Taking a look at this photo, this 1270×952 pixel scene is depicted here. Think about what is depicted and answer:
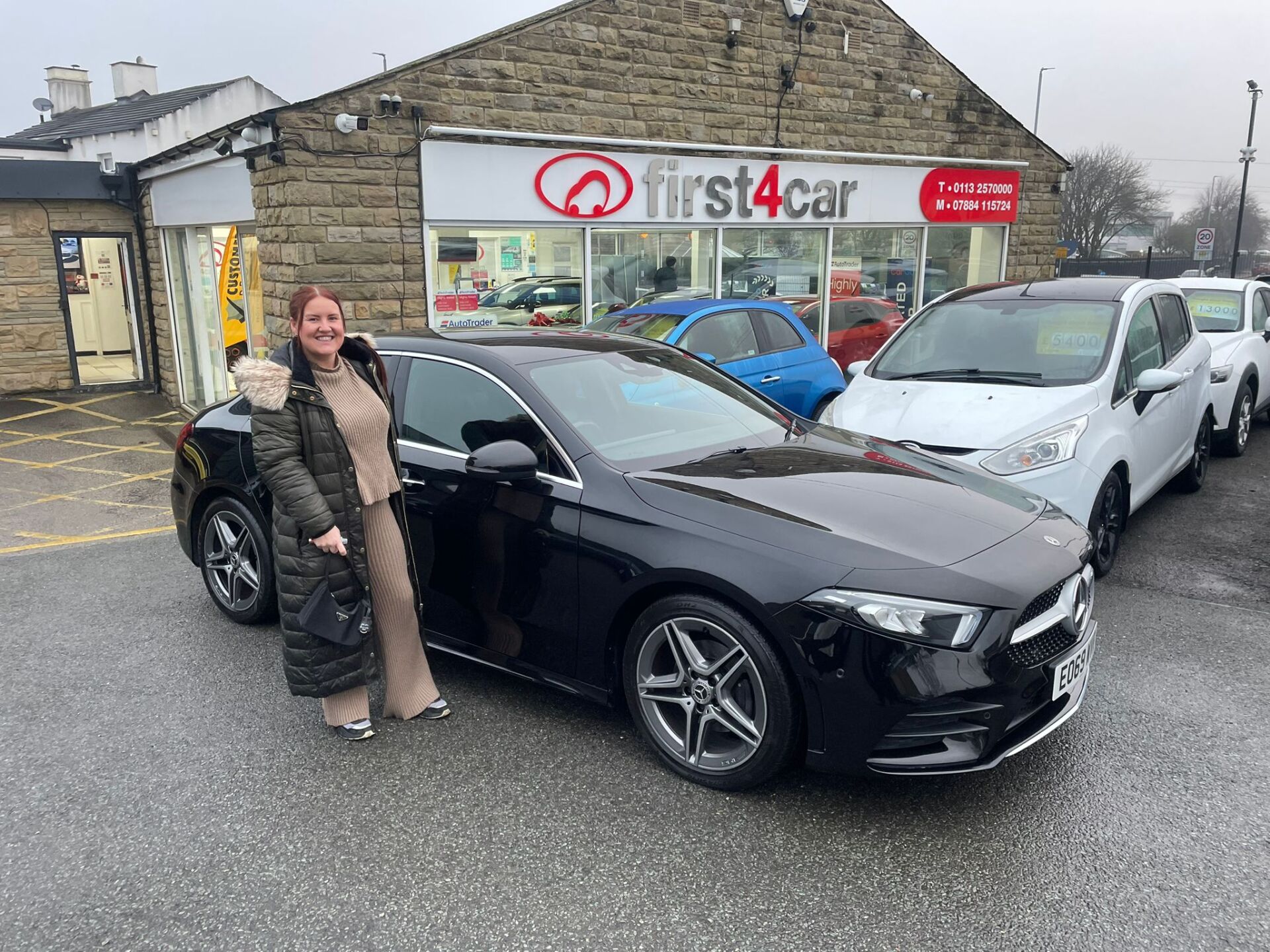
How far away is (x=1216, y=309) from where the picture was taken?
31.2 ft

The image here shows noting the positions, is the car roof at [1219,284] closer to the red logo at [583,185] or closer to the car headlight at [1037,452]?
the car headlight at [1037,452]

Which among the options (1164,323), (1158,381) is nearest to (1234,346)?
(1164,323)

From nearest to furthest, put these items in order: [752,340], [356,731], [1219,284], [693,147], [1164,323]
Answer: [356,731] < [1164,323] < [752,340] < [1219,284] < [693,147]

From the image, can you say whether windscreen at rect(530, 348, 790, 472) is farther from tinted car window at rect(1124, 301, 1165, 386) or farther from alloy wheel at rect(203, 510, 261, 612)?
tinted car window at rect(1124, 301, 1165, 386)

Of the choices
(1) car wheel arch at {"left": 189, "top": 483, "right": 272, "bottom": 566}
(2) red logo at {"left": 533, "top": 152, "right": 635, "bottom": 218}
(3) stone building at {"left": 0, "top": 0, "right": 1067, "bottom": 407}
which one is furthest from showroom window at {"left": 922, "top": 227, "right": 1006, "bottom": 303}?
(1) car wheel arch at {"left": 189, "top": 483, "right": 272, "bottom": 566}

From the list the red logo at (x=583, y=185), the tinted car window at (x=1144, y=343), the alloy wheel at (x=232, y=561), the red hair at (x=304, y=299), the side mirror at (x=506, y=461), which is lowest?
the alloy wheel at (x=232, y=561)

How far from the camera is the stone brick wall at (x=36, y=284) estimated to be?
41.1 ft

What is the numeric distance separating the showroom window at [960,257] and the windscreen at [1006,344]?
768 centimetres

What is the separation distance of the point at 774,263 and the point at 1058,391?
280 inches

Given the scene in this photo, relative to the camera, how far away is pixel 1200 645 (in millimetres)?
4547

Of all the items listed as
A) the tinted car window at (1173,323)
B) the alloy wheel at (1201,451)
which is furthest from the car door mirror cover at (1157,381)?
the alloy wheel at (1201,451)

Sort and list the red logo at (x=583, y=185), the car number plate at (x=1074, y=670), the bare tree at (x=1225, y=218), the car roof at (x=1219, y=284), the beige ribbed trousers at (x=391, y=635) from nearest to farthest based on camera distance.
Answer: the car number plate at (x=1074, y=670) → the beige ribbed trousers at (x=391, y=635) → the car roof at (x=1219, y=284) → the red logo at (x=583, y=185) → the bare tree at (x=1225, y=218)

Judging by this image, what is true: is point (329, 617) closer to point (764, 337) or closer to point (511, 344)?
point (511, 344)

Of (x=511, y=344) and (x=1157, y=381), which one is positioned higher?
(x=511, y=344)
